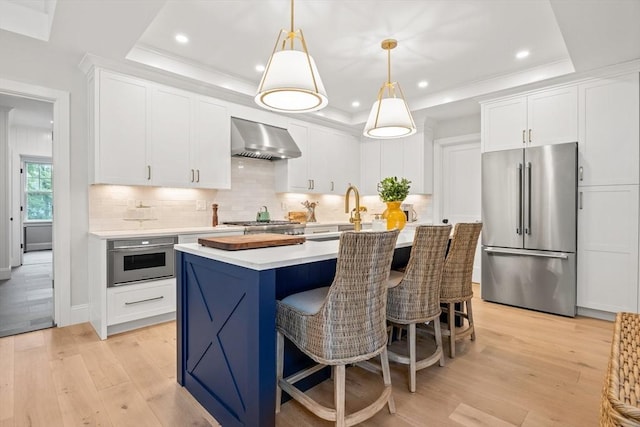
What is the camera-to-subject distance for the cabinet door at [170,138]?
3617 millimetres

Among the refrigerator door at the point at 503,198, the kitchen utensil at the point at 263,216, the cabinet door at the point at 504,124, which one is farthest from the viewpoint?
the kitchen utensil at the point at 263,216

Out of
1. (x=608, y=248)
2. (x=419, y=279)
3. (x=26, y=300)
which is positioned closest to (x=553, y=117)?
(x=608, y=248)

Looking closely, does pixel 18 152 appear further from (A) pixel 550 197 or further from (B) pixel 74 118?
(A) pixel 550 197

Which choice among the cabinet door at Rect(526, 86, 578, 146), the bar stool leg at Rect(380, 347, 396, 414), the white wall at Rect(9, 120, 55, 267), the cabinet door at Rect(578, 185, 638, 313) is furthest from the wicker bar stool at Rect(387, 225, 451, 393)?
the white wall at Rect(9, 120, 55, 267)

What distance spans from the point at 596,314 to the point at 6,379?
17.5 ft

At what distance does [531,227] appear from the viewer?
3799mm

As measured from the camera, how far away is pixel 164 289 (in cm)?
337

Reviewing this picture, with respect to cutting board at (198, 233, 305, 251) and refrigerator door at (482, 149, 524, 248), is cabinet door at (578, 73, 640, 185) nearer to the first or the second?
refrigerator door at (482, 149, 524, 248)

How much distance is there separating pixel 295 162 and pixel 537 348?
377cm

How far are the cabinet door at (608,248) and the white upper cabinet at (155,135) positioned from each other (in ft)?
13.7

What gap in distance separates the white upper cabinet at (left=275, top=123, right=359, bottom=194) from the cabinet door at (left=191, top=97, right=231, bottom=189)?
107cm

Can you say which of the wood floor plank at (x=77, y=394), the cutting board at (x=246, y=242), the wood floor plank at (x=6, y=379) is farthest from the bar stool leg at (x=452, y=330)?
the wood floor plank at (x=6, y=379)

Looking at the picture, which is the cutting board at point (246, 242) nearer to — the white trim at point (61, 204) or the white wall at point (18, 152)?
the white trim at point (61, 204)

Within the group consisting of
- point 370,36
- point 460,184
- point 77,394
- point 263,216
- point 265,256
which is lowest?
point 77,394
